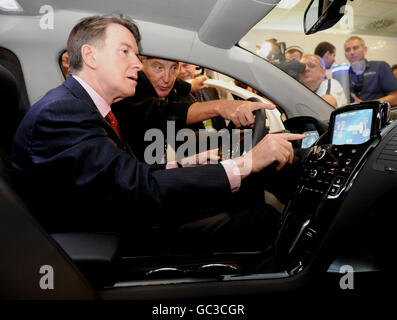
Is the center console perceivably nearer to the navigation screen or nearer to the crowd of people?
the navigation screen

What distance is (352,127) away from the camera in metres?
1.20

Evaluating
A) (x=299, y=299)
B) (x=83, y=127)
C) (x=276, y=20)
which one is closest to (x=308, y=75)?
(x=299, y=299)

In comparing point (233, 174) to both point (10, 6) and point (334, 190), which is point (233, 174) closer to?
point (334, 190)

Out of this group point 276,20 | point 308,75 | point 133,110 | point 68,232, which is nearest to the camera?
point 68,232

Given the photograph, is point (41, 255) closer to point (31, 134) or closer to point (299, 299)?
point (31, 134)

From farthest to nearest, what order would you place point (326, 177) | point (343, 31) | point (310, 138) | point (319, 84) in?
point (343, 31)
point (319, 84)
point (310, 138)
point (326, 177)

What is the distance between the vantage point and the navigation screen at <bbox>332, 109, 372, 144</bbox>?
3.72 ft

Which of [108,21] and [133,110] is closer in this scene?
[108,21]

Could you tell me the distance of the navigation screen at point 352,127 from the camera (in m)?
1.13

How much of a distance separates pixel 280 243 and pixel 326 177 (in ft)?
1.04

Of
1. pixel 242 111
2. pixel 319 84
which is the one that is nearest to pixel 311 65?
pixel 319 84

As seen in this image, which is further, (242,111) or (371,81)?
(371,81)

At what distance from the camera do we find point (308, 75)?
2559mm
